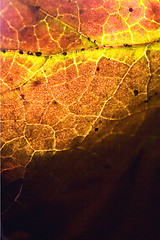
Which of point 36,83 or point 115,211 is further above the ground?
point 36,83

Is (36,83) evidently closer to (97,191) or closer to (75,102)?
(75,102)

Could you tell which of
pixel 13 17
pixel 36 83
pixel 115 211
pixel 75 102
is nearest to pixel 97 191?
pixel 115 211

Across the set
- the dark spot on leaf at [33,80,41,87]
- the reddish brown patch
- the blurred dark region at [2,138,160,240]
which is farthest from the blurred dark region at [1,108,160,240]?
the reddish brown patch

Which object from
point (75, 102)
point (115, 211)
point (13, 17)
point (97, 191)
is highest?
point (13, 17)

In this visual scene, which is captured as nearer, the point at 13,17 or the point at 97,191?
the point at 13,17

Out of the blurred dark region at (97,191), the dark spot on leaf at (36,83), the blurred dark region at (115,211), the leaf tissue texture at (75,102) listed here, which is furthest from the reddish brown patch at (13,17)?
the blurred dark region at (115,211)

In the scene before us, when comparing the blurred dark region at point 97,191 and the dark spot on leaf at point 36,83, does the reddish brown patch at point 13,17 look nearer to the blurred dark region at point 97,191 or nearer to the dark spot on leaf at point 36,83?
the dark spot on leaf at point 36,83

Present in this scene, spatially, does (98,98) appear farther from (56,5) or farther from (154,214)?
(154,214)

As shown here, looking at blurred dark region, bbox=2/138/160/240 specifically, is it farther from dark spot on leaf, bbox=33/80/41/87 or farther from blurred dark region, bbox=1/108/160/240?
dark spot on leaf, bbox=33/80/41/87
